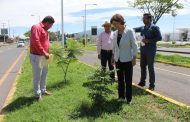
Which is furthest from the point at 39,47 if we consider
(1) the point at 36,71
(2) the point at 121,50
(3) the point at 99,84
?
(2) the point at 121,50

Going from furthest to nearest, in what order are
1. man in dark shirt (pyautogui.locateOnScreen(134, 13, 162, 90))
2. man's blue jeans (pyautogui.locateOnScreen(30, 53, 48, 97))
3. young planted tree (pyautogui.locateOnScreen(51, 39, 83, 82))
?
young planted tree (pyautogui.locateOnScreen(51, 39, 83, 82)), man in dark shirt (pyautogui.locateOnScreen(134, 13, 162, 90)), man's blue jeans (pyautogui.locateOnScreen(30, 53, 48, 97))

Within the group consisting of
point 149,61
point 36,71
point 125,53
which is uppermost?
point 125,53

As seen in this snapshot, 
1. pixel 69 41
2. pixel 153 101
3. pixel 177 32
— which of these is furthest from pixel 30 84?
pixel 177 32

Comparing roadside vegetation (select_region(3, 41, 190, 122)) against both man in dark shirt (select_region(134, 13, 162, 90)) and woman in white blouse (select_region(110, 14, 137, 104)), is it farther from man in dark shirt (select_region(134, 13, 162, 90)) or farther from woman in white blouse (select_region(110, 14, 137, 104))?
man in dark shirt (select_region(134, 13, 162, 90))

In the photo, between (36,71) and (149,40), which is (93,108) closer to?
(36,71)

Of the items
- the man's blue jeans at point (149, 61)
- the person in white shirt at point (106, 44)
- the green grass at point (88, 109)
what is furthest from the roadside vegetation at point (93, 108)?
the person in white shirt at point (106, 44)

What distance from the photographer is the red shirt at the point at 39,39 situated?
8.52 metres

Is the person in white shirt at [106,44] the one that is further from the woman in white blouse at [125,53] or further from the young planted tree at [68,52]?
the woman in white blouse at [125,53]

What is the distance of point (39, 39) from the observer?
8.64m

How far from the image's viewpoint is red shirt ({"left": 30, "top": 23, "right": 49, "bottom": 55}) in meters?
8.52

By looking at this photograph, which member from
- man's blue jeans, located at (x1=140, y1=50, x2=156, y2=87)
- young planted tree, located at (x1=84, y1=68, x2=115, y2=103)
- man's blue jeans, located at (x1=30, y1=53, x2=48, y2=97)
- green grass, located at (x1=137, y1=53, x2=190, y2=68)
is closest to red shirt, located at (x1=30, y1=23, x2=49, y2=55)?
man's blue jeans, located at (x1=30, y1=53, x2=48, y2=97)

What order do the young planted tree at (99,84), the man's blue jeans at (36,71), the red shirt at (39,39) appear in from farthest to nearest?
the man's blue jeans at (36,71) → the red shirt at (39,39) → the young planted tree at (99,84)

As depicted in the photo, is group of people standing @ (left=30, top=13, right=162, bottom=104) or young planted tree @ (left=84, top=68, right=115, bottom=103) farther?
Answer: group of people standing @ (left=30, top=13, right=162, bottom=104)

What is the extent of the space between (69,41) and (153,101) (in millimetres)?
3642
